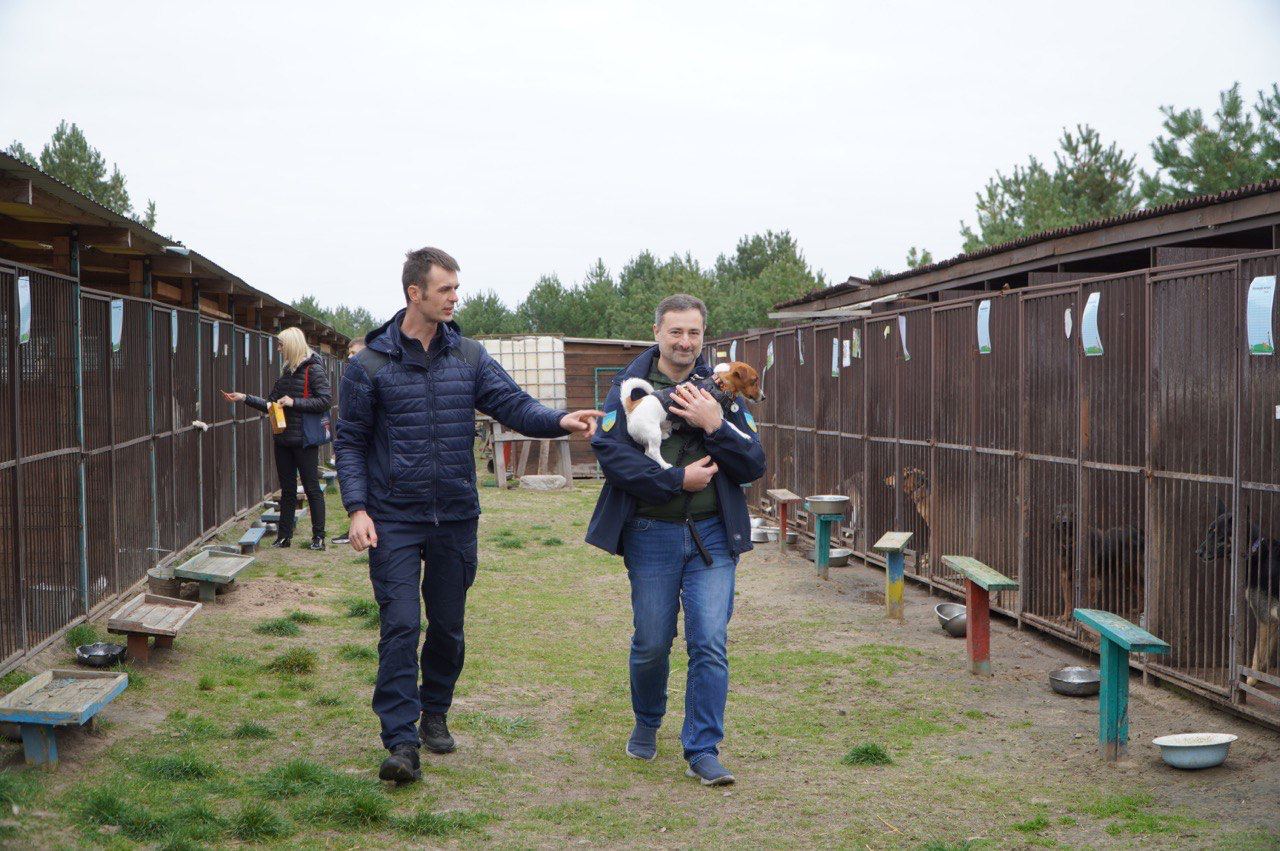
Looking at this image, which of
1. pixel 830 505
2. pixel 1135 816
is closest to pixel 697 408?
pixel 1135 816

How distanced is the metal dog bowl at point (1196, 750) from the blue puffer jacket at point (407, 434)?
314 cm

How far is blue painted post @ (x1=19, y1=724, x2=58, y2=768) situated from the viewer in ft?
16.8

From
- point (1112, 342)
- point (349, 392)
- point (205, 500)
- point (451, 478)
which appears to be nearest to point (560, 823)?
point (451, 478)

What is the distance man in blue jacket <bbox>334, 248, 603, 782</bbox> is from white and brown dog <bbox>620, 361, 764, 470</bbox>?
0.88ft

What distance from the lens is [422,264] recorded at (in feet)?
17.9

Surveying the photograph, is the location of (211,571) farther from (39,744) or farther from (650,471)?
(650,471)

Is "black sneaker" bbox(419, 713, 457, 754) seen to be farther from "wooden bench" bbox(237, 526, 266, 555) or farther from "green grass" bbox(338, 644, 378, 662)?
"wooden bench" bbox(237, 526, 266, 555)

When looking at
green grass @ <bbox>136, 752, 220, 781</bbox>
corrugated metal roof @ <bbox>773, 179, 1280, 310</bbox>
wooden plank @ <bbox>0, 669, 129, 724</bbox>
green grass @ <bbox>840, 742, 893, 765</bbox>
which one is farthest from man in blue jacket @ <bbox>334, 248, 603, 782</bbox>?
corrugated metal roof @ <bbox>773, 179, 1280, 310</bbox>

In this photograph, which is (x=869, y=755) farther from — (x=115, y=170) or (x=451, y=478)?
(x=115, y=170)

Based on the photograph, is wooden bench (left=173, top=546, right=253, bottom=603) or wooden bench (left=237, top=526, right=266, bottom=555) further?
wooden bench (left=237, top=526, right=266, bottom=555)

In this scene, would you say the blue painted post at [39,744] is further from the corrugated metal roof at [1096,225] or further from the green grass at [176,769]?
the corrugated metal roof at [1096,225]

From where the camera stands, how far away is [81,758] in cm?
536

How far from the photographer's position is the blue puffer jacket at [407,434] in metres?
5.36

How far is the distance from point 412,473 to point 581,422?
784 millimetres
